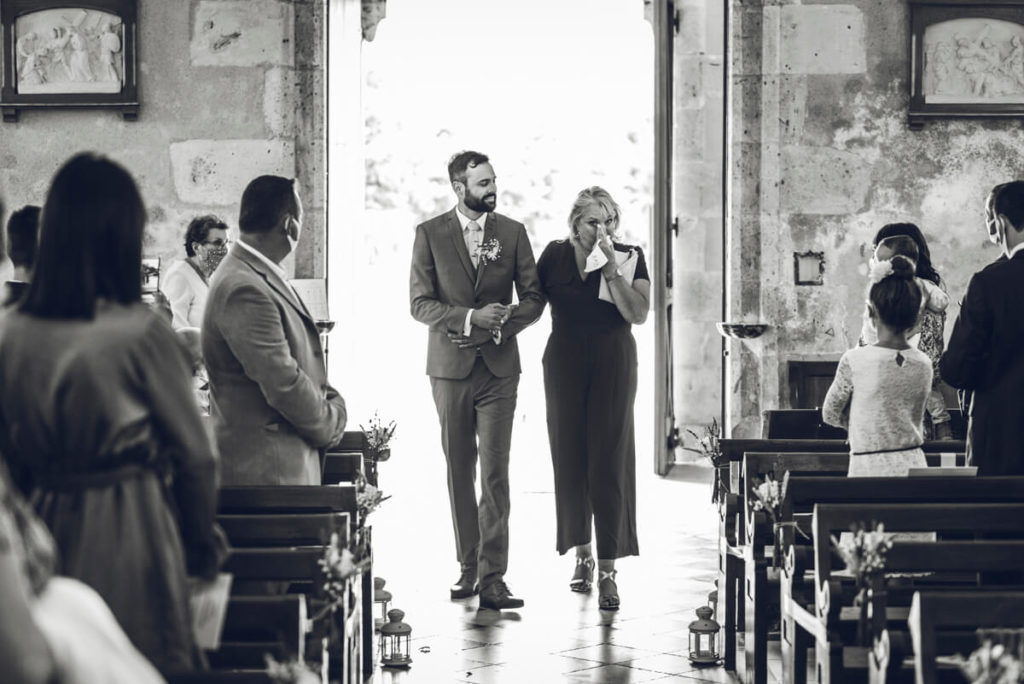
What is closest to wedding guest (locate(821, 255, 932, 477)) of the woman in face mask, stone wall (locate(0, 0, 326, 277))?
the woman in face mask

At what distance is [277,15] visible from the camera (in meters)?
8.55

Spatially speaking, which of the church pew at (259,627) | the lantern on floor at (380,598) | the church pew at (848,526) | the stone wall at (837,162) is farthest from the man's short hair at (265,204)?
the stone wall at (837,162)

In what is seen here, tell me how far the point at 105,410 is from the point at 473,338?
146 inches

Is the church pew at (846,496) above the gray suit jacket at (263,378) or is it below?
below

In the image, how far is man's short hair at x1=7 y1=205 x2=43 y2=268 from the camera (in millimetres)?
5227

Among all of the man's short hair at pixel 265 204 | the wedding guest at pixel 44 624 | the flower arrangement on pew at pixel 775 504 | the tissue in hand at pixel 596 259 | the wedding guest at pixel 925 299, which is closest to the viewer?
the wedding guest at pixel 44 624

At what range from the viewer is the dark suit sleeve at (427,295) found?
20.6ft

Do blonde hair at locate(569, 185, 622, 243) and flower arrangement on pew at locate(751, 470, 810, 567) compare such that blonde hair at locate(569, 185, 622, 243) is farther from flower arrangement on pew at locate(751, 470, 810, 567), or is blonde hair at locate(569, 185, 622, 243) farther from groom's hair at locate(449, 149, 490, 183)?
flower arrangement on pew at locate(751, 470, 810, 567)

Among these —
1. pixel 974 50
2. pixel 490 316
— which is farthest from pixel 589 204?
pixel 974 50

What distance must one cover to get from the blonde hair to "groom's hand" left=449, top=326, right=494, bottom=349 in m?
0.62

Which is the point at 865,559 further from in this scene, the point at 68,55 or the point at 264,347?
the point at 68,55

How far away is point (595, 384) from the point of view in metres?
6.42

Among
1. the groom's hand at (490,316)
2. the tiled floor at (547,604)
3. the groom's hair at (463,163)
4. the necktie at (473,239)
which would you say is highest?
the groom's hair at (463,163)

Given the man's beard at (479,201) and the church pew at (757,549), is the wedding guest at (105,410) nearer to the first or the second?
the church pew at (757,549)
